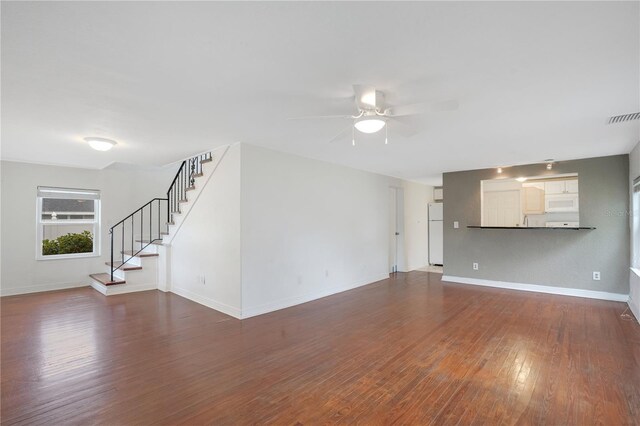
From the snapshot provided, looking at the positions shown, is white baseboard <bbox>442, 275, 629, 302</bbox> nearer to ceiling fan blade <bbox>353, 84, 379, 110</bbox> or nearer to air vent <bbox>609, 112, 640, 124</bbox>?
air vent <bbox>609, 112, 640, 124</bbox>

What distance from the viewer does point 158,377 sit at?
2654 millimetres

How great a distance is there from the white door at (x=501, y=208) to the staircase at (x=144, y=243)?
5817mm

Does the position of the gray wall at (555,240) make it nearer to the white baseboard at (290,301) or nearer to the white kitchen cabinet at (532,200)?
the white kitchen cabinet at (532,200)

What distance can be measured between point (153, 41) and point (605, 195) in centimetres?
675

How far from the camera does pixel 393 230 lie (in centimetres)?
792

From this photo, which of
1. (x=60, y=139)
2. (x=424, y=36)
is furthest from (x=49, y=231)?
(x=424, y=36)

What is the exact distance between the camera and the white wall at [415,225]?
8.15 meters

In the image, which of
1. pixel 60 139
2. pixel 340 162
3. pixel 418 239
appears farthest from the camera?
pixel 418 239

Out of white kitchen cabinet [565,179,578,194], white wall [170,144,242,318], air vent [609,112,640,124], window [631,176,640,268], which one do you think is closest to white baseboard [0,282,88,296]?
white wall [170,144,242,318]

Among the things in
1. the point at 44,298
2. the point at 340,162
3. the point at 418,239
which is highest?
the point at 340,162

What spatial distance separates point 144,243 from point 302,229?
12.5ft

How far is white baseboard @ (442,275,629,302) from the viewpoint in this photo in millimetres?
5109

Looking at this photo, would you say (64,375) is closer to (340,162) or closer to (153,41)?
(153,41)

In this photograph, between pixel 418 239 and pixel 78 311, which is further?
pixel 418 239
